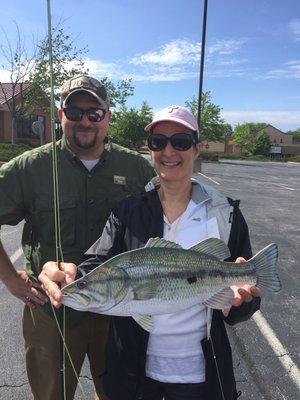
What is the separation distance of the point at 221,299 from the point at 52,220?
129 centimetres

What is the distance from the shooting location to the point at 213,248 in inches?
85.9

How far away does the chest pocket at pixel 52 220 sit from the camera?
2.97 metres

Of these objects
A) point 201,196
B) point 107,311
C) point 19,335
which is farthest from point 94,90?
point 19,335

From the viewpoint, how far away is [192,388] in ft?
7.85

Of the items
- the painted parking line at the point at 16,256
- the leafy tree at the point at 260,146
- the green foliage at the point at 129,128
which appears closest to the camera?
the painted parking line at the point at 16,256

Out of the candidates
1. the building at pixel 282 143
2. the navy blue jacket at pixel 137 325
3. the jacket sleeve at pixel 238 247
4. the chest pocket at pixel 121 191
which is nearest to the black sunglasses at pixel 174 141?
the navy blue jacket at pixel 137 325

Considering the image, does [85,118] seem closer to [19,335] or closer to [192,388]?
[192,388]

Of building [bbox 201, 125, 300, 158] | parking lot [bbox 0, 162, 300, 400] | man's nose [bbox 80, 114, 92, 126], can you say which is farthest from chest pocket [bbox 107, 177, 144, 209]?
building [bbox 201, 125, 300, 158]

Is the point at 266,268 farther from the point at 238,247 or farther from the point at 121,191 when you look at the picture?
the point at 121,191

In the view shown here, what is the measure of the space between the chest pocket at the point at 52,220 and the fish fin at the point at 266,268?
1264 mm

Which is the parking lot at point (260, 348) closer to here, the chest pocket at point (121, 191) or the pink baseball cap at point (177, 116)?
the chest pocket at point (121, 191)

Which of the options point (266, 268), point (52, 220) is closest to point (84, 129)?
point (52, 220)

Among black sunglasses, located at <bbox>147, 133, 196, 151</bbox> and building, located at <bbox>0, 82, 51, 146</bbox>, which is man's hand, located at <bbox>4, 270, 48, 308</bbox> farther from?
building, located at <bbox>0, 82, 51, 146</bbox>

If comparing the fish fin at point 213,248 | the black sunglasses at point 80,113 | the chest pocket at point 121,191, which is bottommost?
the fish fin at point 213,248
